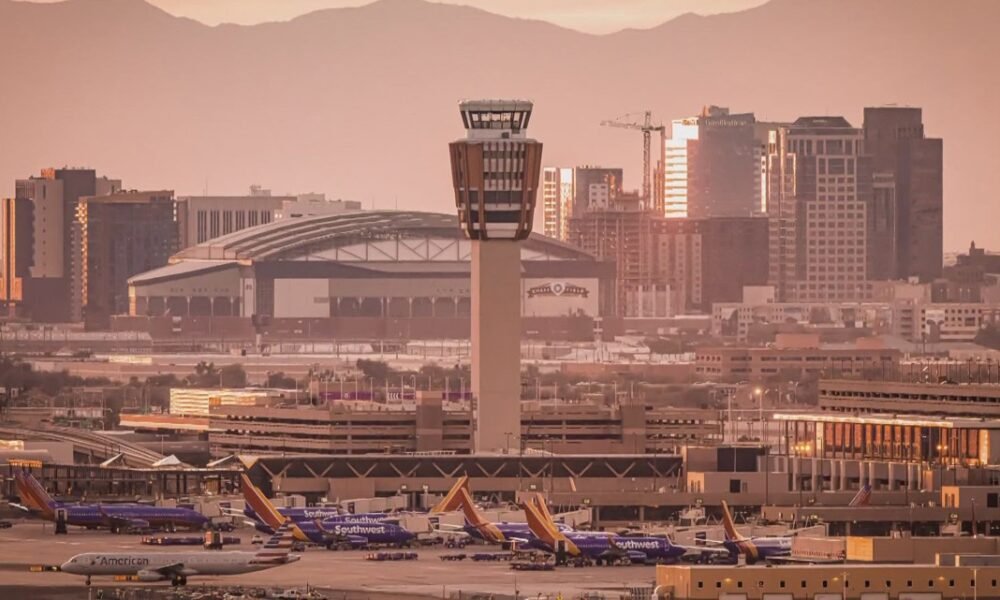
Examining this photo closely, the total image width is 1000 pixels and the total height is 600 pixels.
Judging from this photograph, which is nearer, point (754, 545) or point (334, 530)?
point (754, 545)

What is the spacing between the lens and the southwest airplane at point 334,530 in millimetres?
98562

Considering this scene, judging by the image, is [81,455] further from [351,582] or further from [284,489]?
[351,582]

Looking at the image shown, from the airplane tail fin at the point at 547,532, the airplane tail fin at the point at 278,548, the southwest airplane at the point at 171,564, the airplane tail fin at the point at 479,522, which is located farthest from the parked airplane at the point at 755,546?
the southwest airplane at the point at 171,564

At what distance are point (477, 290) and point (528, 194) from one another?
3740mm

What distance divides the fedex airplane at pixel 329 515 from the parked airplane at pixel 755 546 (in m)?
11.6

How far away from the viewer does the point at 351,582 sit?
85500mm

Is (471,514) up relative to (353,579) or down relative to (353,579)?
up

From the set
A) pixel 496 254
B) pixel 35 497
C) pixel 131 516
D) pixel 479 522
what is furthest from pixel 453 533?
pixel 496 254

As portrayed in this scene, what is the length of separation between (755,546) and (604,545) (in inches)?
160

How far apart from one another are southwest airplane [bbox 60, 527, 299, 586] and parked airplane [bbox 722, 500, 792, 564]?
11.4 metres

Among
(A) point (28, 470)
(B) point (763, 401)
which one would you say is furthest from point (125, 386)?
(A) point (28, 470)

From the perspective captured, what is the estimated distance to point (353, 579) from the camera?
86.6 metres

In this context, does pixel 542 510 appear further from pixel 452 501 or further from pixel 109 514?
pixel 109 514

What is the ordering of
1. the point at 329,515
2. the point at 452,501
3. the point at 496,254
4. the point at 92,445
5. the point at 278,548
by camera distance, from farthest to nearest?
1. the point at 92,445
2. the point at 496,254
3. the point at 452,501
4. the point at 329,515
5. the point at 278,548
